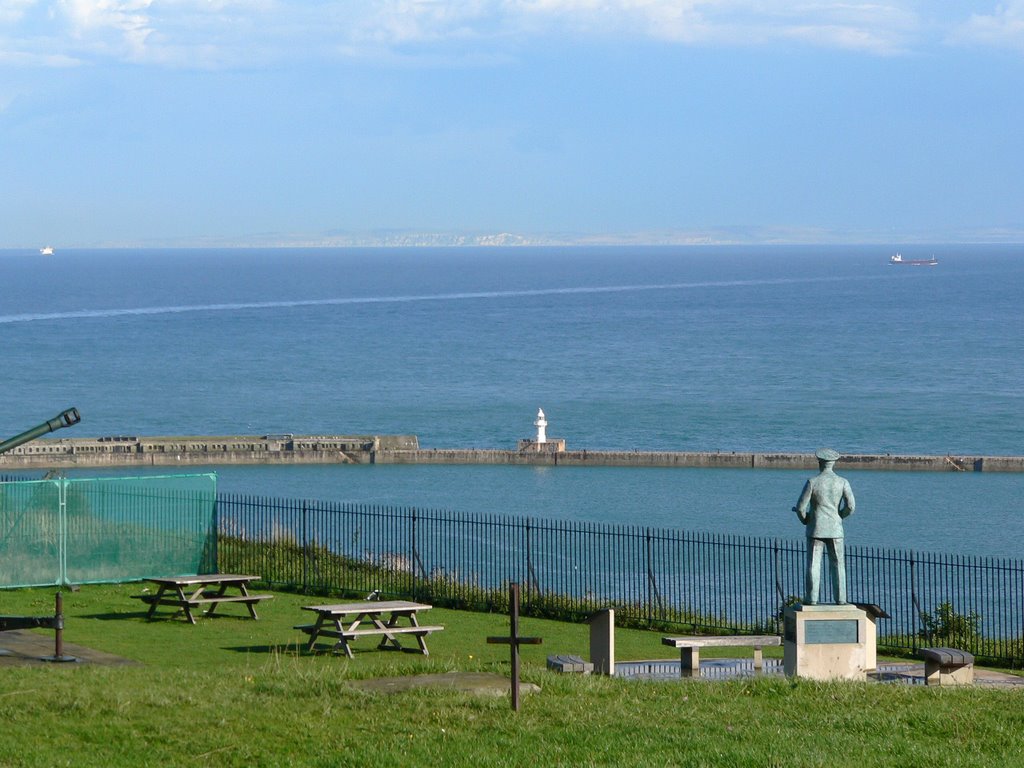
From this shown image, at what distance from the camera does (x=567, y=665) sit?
16734mm

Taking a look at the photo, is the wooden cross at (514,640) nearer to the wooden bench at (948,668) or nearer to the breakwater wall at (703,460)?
the wooden bench at (948,668)

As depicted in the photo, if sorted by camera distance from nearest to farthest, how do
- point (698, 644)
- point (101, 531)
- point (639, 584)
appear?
point (698, 644)
point (101, 531)
point (639, 584)

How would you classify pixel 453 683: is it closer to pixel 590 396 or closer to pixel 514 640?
pixel 514 640

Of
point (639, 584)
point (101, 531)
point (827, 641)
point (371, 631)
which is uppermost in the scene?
point (101, 531)

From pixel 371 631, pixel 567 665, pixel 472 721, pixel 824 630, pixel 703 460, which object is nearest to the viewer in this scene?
pixel 472 721

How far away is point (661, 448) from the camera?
78.0m

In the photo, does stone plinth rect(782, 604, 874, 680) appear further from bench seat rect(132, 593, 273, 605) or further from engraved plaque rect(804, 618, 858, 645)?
bench seat rect(132, 593, 273, 605)

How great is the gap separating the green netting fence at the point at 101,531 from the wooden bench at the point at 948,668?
1294 cm

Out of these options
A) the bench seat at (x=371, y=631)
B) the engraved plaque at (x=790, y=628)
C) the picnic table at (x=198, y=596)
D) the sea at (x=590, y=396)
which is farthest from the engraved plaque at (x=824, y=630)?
the sea at (x=590, y=396)

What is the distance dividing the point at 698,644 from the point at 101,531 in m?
11.2

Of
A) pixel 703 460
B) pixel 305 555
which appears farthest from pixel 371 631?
pixel 703 460

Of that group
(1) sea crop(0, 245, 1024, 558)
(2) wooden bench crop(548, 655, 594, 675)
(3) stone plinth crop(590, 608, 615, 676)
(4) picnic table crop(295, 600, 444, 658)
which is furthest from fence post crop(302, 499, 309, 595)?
(1) sea crop(0, 245, 1024, 558)

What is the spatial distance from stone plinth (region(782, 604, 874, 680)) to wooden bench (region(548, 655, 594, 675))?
7.37ft

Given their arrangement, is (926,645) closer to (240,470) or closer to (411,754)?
(411,754)
